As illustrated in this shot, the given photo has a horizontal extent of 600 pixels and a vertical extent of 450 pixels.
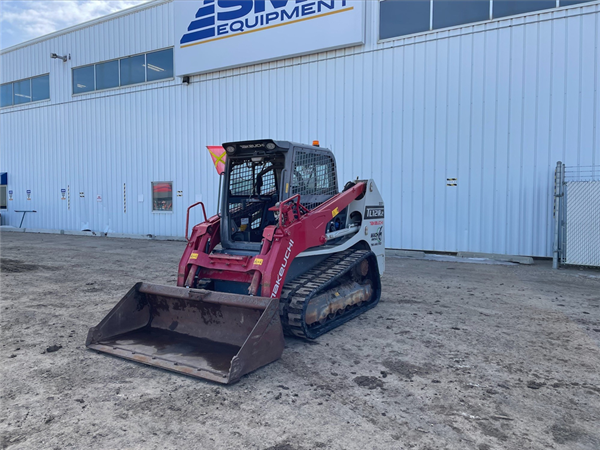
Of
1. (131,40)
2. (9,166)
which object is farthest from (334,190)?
(9,166)

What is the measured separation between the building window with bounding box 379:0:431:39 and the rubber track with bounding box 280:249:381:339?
857cm

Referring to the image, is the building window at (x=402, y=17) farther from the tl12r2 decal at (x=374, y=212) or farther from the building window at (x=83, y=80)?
the building window at (x=83, y=80)

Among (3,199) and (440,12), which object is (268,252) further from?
(3,199)

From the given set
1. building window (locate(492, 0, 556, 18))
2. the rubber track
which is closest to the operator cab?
the rubber track

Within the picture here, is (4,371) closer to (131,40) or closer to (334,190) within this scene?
(334,190)

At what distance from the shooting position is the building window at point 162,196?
57.1ft

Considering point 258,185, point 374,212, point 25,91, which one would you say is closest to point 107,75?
point 25,91

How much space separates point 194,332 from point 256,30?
40.6 ft

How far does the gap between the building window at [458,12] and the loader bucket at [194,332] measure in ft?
35.5

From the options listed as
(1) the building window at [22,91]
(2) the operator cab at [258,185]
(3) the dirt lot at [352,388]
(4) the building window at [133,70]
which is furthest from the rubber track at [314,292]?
(1) the building window at [22,91]

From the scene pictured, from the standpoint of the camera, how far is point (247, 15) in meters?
15.0

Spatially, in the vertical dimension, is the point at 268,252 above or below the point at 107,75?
below

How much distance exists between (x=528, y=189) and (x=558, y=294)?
4428 mm

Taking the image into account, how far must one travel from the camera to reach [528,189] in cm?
1153
